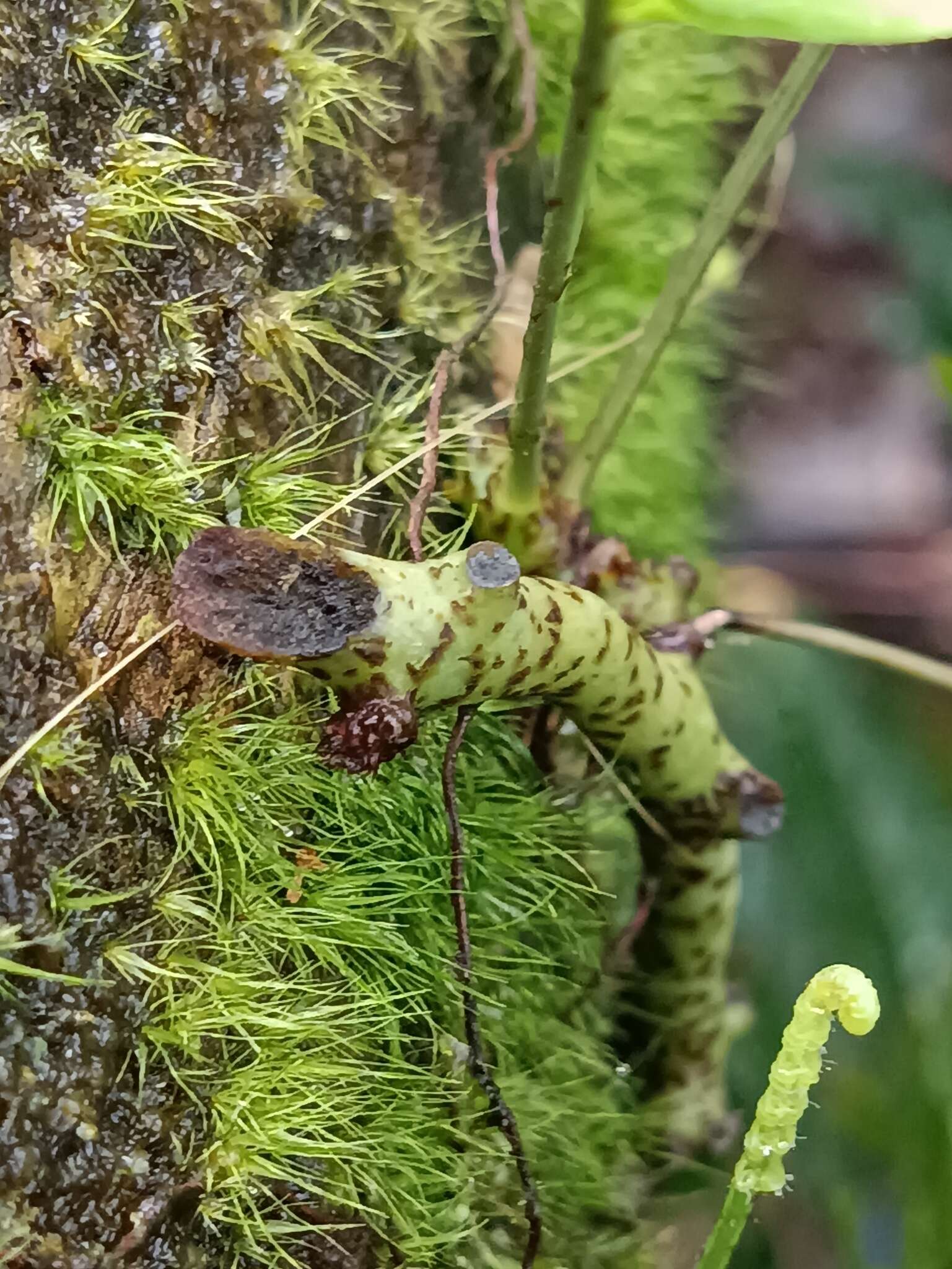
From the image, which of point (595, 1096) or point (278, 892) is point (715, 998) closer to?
point (595, 1096)

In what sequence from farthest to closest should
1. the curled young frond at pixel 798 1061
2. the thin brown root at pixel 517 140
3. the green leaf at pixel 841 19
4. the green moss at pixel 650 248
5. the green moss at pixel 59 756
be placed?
the green moss at pixel 650 248, the thin brown root at pixel 517 140, the green moss at pixel 59 756, the curled young frond at pixel 798 1061, the green leaf at pixel 841 19

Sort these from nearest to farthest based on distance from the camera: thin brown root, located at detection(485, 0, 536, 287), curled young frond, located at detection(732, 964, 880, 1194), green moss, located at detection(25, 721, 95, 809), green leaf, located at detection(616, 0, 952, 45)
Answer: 1. green leaf, located at detection(616, 0, 952, 45)
2. curled young frond, located at detection(732, 964, 880, 1194)
3. green moss, located at detection(25, 721, 95, 809)
4. thin brown root, located at detection(485, 0, 536, 287)

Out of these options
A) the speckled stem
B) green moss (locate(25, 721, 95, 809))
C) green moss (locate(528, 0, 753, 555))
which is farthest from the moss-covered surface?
green moss (locate(528, 0, 753, 555))

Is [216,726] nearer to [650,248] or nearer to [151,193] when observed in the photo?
[151,193]

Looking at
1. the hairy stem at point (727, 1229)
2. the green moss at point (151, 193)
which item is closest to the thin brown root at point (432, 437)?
the green moss at point (151, 193)

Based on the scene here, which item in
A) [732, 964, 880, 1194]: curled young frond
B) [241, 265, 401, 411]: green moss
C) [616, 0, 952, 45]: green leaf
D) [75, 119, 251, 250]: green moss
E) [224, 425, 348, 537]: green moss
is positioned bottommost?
[732, 964, 880, 1194]: curled young frond

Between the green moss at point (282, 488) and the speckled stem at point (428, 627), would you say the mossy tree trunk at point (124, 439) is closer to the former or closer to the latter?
the green moss at point (282, 488)

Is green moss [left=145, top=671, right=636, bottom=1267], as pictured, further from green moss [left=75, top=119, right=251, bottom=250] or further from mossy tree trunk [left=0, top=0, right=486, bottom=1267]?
green moss [left=75, top=119, right=251, bottom=250]
